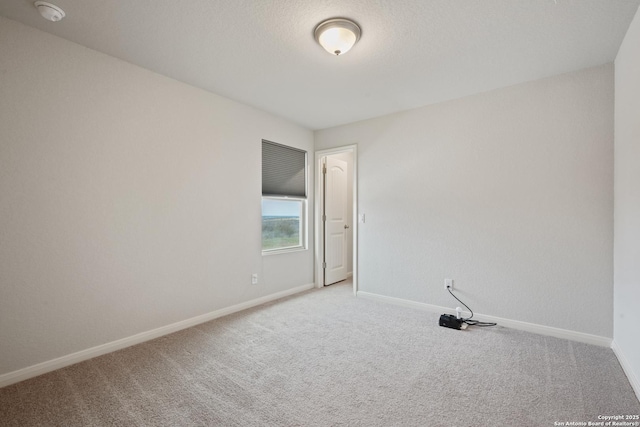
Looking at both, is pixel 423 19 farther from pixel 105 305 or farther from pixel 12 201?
pixel 105 305

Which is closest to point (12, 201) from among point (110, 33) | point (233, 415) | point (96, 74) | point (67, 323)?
point (67, 323)

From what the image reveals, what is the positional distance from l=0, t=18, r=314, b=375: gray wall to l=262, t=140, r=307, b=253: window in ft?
1.55

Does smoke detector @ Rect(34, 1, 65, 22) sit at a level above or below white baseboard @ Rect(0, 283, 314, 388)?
above

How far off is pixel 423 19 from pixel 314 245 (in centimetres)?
328

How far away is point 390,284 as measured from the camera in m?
3.81

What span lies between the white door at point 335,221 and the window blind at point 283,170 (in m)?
0.46

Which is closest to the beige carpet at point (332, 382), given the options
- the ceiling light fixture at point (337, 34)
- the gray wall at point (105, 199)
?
the gray wall at point (105, 199)

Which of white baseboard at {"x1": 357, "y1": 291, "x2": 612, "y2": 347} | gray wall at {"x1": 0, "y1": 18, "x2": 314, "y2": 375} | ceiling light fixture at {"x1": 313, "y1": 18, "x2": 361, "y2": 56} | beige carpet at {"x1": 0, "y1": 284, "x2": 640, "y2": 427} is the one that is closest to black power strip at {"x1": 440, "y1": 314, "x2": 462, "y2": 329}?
beige carpet at {"x1": 0, "y1": 284, "x2": 640, "y2": 427}

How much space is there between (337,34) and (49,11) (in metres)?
1.92

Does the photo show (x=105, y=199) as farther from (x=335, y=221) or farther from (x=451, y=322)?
(x=451, y=322)

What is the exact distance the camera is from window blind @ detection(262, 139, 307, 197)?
389 centimetres

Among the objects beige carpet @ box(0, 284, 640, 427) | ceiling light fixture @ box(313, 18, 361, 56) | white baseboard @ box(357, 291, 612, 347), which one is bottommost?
beige carpet @ box(0, 284, 640, 427)

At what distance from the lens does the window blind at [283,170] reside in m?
3.89

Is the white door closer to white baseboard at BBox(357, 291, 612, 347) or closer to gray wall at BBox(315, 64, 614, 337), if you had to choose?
gray wall at BBox(315, 64, 614, 337)
